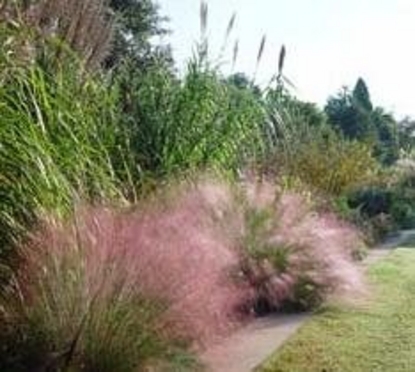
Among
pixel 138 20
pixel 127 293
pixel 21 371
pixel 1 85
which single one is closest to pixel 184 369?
pixel 127 293

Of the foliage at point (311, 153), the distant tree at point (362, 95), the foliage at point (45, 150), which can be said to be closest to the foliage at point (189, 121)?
the foliage at point (311, 153)

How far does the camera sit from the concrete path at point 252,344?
631 centimetres

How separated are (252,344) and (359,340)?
82 centimetres

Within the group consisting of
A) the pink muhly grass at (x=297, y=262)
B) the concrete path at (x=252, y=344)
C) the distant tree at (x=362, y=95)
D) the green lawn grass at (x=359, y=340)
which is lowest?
the concrete path at (x=252, y=344)

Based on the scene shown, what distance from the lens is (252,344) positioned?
7027 millimetres

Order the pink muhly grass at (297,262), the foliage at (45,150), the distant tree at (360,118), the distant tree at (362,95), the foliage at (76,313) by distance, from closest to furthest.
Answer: the foliage at (76,313) < the foliage at (45,150) < the pink muhly grass at (297,262) < the distant tree at (360,118) < the distant tree at (362,95)

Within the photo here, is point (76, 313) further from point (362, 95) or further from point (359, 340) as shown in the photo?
point (362, 95)

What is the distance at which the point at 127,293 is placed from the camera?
548 centimetres

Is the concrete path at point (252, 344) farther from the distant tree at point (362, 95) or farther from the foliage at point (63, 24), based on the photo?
the distant tree at point (362, 95)

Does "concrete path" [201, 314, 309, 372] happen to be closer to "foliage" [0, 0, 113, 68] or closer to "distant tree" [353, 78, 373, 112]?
"foliage" [0, 0, 113, 68]

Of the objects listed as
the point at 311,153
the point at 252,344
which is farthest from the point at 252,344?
the point at 311,153

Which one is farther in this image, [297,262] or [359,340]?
[297,262]

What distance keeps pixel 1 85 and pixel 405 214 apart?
16797mm

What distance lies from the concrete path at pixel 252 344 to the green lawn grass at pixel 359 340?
100mm
